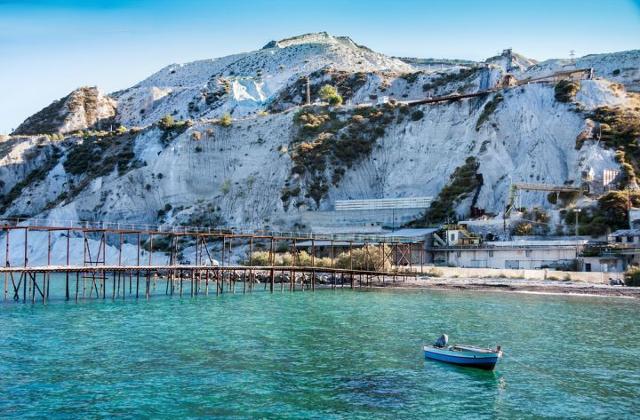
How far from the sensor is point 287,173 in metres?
107

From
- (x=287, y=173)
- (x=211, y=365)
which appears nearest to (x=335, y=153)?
(x=287, y=173)

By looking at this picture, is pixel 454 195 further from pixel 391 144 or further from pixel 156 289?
pixel 156 289

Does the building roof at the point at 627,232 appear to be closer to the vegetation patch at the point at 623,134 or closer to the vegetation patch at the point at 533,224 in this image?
the vegetation patch at the point at 533,224

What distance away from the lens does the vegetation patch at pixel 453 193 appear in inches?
3693

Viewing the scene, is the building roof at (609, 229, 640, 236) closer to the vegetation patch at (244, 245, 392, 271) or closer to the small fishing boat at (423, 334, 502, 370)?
the vegetation patch at (244, 245, 392, 271)

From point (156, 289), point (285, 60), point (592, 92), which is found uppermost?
point (285, 60)

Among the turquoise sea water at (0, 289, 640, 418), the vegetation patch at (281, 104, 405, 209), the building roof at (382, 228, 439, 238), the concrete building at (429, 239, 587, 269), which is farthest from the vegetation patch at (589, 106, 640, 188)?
the turquoise sea water at (0, 289, 640, 418)

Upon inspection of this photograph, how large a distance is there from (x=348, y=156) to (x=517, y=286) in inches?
1865

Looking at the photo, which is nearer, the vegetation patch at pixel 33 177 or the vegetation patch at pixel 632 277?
the vegetation patch at pixel 632 277

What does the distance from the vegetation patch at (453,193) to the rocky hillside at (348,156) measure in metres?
0.19

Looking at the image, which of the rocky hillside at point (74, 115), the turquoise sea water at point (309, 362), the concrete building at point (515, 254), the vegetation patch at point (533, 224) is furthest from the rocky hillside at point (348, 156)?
the turquoise sea water at point (309, 362)

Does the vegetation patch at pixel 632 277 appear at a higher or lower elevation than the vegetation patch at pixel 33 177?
lower

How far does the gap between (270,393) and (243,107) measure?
5241 inches

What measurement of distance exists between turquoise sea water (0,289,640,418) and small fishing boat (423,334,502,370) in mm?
498
